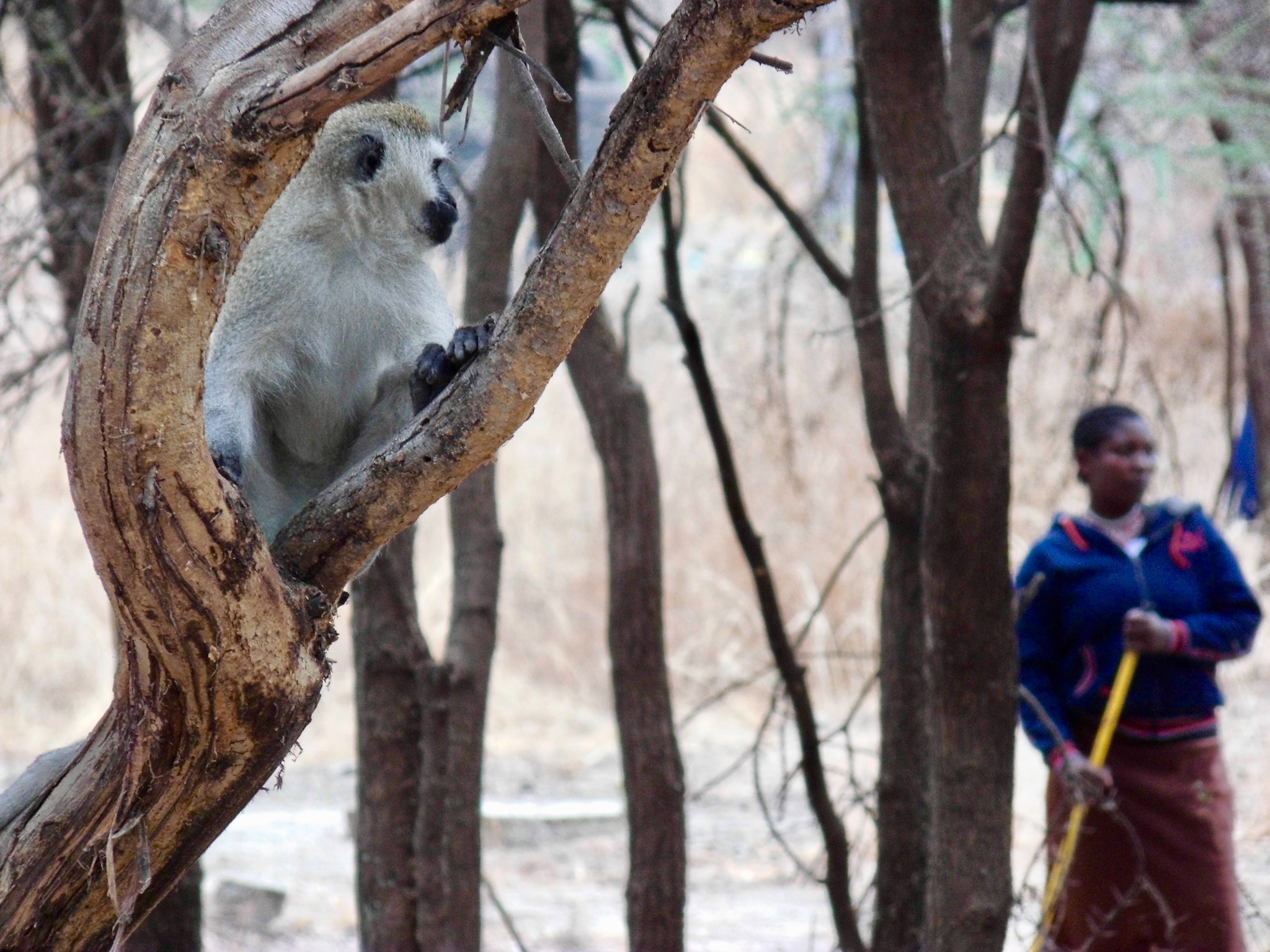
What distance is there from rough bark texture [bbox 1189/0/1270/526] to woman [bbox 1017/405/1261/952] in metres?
4.63

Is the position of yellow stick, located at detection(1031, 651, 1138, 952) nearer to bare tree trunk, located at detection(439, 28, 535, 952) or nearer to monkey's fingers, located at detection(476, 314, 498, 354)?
bare tree trunk, located at detection(439, 28, 535, 952)

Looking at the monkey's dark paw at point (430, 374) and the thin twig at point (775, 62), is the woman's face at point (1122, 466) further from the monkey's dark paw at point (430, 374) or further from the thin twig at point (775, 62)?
the thin twig at point (775, 62)

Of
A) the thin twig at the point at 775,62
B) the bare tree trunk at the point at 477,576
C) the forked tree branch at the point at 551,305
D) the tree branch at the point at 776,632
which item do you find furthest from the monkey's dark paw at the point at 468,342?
the bare tree trunk at the point at 477,576

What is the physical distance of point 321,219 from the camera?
8.89ft

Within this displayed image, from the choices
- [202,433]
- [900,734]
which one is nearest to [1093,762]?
[900,734]

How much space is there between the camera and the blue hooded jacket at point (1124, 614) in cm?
361

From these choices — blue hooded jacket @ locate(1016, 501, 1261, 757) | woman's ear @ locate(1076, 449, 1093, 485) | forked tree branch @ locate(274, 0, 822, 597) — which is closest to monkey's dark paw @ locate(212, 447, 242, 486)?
forked tree branch @ locate(274, 0, 822, 597)

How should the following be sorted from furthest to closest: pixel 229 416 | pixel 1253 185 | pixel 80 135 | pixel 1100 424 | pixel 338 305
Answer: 1. pixel 1253 185
2. pixel 80 135
3. pixel 1100 424
4. pixel 338 305
5. pixel 229 416

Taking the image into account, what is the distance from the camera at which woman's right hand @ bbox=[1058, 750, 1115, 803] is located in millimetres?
3133

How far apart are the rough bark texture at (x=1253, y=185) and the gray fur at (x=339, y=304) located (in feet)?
20.1

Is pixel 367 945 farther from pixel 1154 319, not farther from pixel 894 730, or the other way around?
pixel 1154 319

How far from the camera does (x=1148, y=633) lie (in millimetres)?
3424

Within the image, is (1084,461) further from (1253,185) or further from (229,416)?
(1253,185)

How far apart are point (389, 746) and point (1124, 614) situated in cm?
197
